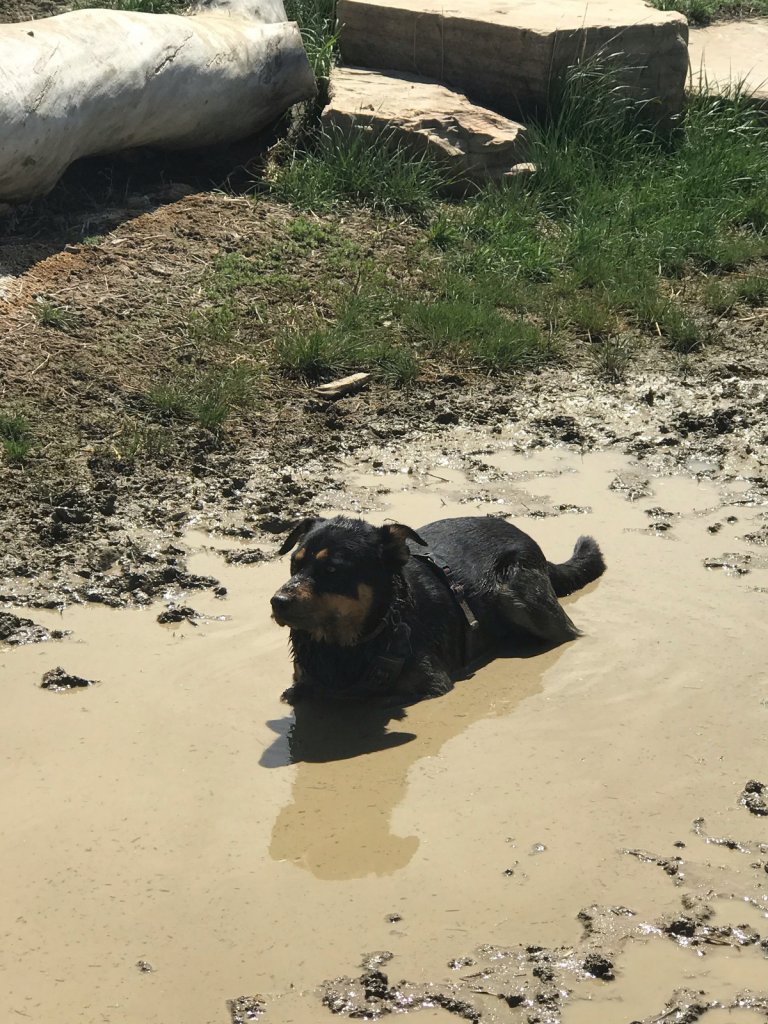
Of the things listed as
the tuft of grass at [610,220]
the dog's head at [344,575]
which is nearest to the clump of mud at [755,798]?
the dog's head at [344,575]

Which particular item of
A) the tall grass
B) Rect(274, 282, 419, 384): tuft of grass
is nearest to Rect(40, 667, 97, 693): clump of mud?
Rect(274, 282, 419, 384): tuft of grass

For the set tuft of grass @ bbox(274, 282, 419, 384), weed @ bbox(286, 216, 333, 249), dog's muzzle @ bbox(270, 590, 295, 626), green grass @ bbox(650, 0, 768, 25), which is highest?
green grass @ bbox(650, 0, 768, 25)

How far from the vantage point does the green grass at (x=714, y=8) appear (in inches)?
520

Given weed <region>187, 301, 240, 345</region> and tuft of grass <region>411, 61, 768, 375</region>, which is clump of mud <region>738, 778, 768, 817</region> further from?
weed <region>187, 301, 240, 345</region>

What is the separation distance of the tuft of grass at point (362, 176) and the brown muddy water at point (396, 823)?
4263mm

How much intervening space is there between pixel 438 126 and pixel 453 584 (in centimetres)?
528

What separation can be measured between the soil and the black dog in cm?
15

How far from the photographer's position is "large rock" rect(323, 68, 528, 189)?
10156 millimetres

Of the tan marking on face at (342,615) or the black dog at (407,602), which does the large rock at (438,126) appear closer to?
the black dog at (407,602)

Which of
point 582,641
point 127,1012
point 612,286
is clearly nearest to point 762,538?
point 582,641

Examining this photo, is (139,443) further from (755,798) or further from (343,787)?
(755,798)

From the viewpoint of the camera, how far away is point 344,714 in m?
5.58

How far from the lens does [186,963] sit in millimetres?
3979

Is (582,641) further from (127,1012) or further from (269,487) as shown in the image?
(127,1012)
